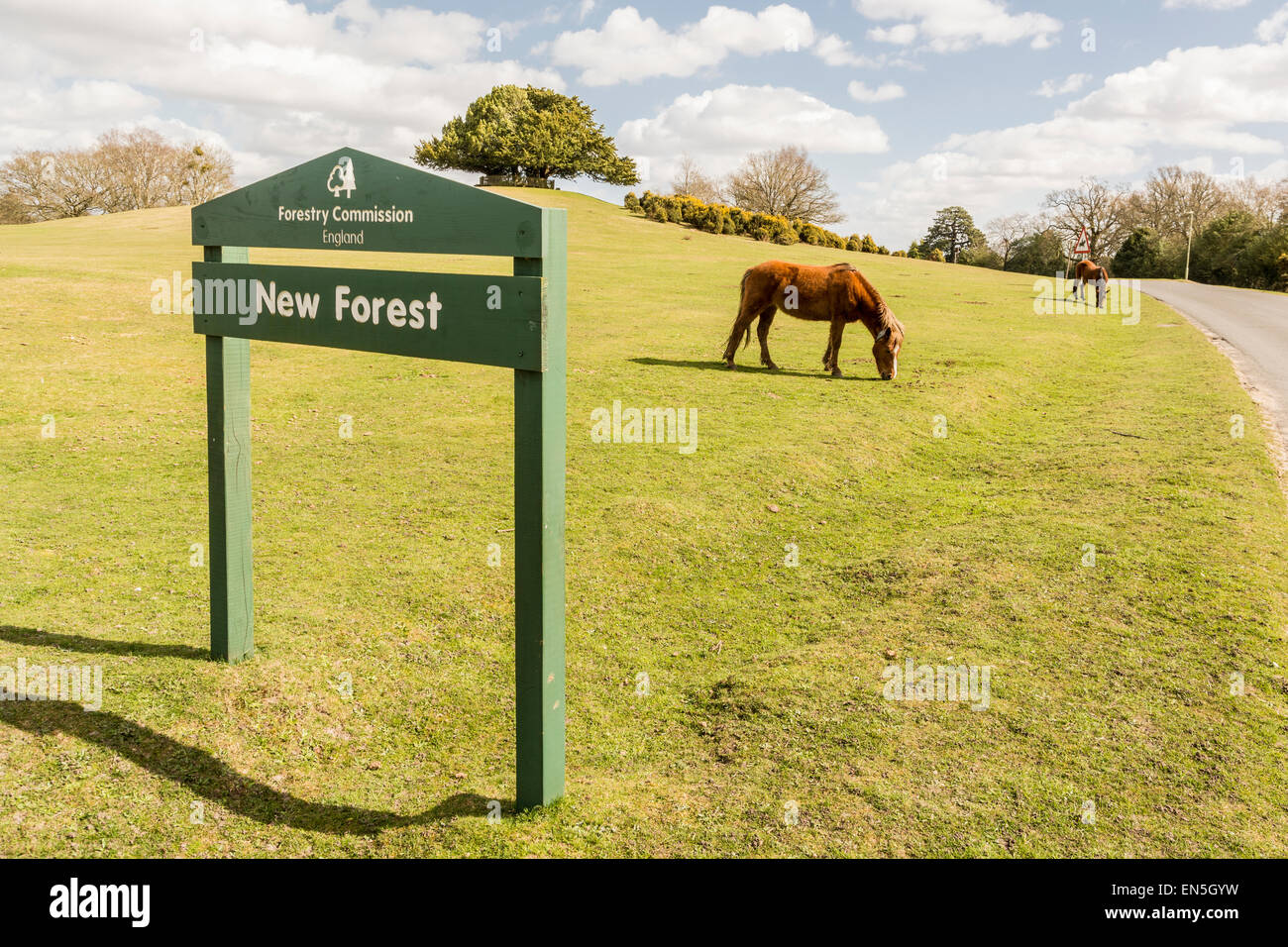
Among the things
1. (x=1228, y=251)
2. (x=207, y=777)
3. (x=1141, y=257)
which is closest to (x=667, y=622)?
(x=207, y=777)

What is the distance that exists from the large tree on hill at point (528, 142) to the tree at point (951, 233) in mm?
34087

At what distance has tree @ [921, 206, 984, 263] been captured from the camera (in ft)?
313

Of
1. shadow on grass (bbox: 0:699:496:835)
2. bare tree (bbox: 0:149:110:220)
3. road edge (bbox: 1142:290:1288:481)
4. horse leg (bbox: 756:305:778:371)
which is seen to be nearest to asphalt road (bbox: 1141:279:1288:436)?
road edge (bbox: 1142:290:1288:481)

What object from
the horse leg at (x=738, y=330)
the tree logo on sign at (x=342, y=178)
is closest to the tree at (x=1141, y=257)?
the horse leg at (x=738, y=330)

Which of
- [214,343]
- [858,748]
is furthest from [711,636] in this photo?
[214,343]

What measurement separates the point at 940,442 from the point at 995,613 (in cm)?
656

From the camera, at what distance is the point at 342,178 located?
4.93m

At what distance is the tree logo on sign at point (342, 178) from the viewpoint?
16.0ft

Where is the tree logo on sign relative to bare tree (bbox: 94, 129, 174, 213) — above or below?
below

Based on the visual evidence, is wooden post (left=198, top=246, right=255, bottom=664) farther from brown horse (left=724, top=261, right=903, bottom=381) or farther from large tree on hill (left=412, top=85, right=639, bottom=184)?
large tree on hill (left=412, top=85, right=639, bottom=184)

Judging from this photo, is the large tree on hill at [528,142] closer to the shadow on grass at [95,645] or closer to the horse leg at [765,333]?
the horse leg at [765,333]

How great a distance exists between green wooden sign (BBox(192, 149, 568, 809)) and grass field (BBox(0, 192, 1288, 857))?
1063 millimetres

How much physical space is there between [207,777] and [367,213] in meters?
3.15

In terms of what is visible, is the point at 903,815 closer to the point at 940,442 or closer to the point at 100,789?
the point at 100,789
